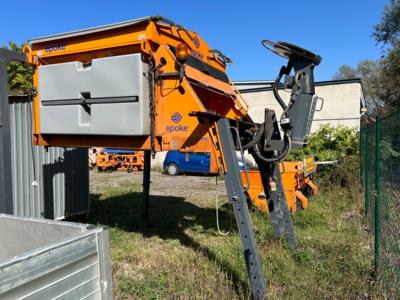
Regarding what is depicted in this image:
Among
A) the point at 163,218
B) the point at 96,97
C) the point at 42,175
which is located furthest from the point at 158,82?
the point at 163,218

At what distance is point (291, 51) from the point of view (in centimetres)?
472

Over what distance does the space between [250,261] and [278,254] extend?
1.27 metres

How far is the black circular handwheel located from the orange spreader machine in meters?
0.01

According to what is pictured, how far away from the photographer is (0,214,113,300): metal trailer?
→ 5.69 ft

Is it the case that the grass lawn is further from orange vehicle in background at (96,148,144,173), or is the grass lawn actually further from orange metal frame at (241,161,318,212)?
orange vehicle in background at (96,148,144,173)

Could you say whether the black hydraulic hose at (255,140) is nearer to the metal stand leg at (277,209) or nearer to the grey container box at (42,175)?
the metal stand leg at (277,209)

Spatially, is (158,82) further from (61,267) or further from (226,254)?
(61,267)

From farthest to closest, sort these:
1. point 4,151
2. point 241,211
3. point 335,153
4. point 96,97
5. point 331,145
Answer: point 331,145
point 335,153
point 96,97
point 241,211
point 4,151

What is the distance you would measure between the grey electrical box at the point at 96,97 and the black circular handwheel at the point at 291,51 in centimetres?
165

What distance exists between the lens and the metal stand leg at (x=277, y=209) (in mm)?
5531

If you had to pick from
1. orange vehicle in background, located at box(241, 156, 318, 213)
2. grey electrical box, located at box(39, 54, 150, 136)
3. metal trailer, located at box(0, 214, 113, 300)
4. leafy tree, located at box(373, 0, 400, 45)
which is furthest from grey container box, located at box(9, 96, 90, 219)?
leafy tree, located at box(373, 0, 400, 45)

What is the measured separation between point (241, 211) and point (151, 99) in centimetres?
162

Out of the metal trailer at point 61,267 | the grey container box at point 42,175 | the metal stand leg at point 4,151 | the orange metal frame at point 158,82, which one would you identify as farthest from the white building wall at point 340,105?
the metal trailer at point 61,267

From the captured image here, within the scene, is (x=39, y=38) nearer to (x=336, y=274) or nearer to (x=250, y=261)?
(x=250, y=261)
